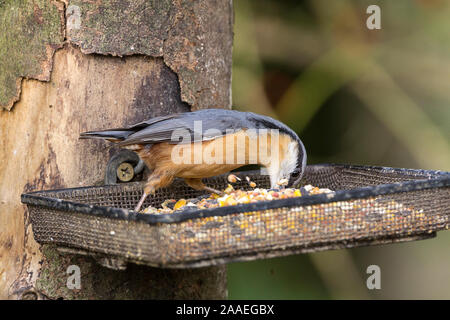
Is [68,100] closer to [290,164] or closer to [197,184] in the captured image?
[197,184]

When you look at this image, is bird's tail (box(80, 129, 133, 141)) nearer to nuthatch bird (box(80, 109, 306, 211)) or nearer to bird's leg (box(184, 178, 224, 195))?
nuthatch bird (box(80, 109, 306, 211))

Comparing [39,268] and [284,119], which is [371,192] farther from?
[284,119]

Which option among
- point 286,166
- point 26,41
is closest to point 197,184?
point 286,166

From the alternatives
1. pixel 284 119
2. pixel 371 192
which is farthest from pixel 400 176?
pixel 284 119

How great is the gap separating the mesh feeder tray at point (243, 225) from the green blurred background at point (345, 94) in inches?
77.0

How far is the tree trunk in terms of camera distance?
3428 mm

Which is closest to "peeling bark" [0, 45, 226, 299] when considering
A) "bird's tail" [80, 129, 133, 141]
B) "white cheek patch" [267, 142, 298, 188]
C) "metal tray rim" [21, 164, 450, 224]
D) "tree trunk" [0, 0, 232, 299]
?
"tree trunk" [0, 0, 232, 299]

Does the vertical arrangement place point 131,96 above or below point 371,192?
above

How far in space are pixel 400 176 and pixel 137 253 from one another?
5.23ft

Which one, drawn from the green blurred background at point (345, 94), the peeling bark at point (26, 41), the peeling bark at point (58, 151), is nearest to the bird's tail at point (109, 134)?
the peeling bark at point (58, 151)

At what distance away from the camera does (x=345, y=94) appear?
16.9ft

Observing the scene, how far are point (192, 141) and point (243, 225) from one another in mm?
958

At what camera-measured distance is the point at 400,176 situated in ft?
11.6

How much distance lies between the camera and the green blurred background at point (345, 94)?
482cm
